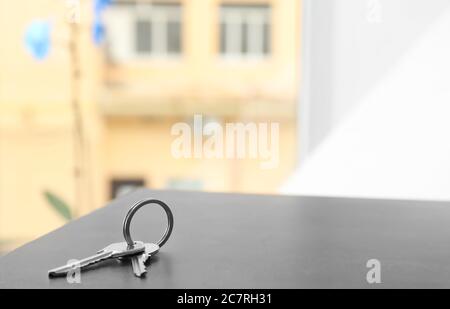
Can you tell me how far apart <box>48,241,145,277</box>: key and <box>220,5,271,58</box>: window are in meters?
2.91

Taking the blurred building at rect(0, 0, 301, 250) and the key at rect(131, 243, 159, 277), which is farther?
the blurred building at rect(0, 0, 301, 250)

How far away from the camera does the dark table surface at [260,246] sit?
61 centimetres

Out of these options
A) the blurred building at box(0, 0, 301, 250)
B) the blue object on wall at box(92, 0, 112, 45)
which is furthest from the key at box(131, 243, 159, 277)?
the blurred building at box(0, 0, 301, 250)

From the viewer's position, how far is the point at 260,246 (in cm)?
76

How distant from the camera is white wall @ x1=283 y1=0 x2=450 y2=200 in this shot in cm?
148

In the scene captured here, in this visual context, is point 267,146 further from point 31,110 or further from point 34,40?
point 31,110

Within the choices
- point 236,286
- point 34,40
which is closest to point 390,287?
point 236,286

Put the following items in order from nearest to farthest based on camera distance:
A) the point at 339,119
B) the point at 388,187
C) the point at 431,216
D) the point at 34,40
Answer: the point at 431,216, the point at 388,187, the point at 339,119, the point at 34,40

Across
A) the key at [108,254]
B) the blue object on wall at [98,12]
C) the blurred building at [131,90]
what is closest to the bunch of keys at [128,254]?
the key at [108,254]

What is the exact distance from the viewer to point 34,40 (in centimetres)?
235

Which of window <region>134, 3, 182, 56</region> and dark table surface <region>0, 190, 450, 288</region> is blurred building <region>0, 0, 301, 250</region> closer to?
window <region>134, 3, 182, 56</region>

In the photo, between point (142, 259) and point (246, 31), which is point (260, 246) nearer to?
point (142, 259)

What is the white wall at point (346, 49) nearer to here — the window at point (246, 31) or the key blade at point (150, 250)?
the key blade at point (150, 250)

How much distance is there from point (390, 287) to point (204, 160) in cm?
269
